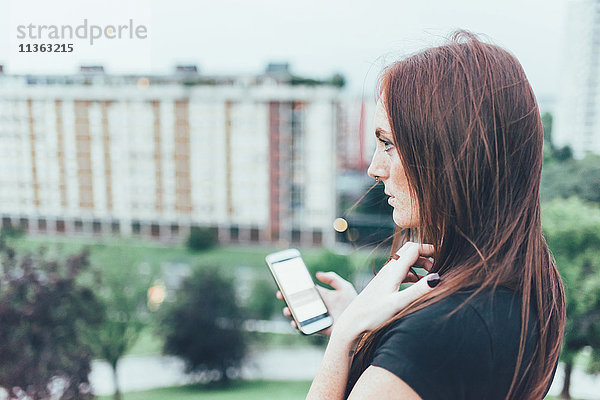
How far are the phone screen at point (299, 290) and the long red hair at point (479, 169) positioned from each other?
242mm

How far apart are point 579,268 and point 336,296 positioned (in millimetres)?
2080

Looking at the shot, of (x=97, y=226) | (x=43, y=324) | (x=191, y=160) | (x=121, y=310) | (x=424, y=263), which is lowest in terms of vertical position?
(x=121, y=310)

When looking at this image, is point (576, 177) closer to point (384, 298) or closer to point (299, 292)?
point (299, 292)

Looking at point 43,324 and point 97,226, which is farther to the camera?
point 97,226

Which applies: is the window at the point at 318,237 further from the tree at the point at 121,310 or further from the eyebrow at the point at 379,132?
the eyebrow at the point at 379,132

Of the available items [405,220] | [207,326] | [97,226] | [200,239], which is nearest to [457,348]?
[405,220]

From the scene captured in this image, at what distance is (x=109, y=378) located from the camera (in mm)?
4297

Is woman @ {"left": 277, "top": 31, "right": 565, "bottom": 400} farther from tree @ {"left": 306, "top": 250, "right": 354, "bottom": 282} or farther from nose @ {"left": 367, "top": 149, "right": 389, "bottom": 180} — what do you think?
tree @ {"left": 306, "top": 250, "right": 354, "bottom": 282}

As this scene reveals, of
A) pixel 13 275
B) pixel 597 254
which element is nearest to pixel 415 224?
pixel 597 254

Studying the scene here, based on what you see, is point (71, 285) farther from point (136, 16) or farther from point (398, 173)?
point (398, 173)

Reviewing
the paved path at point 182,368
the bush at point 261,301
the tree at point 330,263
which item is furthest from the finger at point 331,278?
the bush at point 261,301

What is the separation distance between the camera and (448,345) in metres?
0.28

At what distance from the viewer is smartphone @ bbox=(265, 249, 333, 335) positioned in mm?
580

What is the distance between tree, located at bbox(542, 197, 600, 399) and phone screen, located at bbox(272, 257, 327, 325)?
181cm
